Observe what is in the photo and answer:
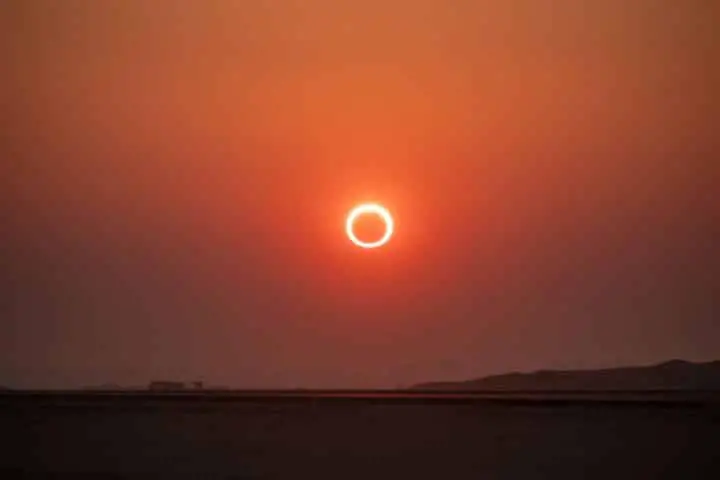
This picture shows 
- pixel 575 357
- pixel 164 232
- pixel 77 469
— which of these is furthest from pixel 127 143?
pixel 575 357

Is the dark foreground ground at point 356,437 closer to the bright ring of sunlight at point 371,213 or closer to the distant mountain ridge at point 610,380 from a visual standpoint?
the distant mountain ridge at point 610,380

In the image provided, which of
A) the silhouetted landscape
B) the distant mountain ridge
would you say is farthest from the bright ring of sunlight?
the distant mountain ridge

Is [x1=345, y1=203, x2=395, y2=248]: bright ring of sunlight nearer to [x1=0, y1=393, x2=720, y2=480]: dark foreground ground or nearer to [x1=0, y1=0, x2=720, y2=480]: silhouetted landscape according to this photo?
[x1=0, y1=0, x2=720, y2=480]: silhouetted landscape

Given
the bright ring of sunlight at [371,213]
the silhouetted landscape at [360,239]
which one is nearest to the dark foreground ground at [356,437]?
the silhouetted landscape at [360,239]

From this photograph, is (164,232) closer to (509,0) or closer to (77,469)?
(77,469)

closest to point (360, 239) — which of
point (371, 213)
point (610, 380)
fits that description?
point (371, 213)
